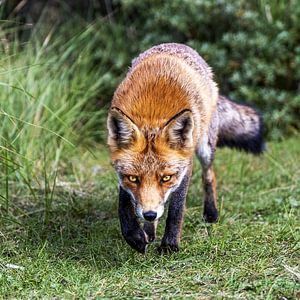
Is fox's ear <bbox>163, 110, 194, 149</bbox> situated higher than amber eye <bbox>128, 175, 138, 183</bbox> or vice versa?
fox's ear <bbox>163, 110, 194, 149</bbox>

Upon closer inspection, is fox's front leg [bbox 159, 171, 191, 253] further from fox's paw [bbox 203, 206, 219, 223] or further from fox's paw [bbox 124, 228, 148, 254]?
fox's paw [bbox 203, 206, 219, 223]

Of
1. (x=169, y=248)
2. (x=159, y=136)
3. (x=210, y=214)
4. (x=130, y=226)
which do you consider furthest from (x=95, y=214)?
(x=159, y=136)

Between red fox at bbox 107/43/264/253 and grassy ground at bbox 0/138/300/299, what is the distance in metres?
0.29

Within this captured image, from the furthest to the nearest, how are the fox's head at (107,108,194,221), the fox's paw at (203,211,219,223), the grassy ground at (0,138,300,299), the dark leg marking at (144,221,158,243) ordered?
1. the fox's paw at (203,211,219,223)
2. the dark leg marking at (144,221,158,243)
3. the fox's head at (107,108,194,221)
4. the grassy ground at (0,138,300,299)

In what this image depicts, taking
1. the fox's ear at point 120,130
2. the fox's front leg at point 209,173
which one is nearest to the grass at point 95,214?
the fox's front leg at point 209,173

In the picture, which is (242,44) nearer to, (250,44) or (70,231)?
(250,44)

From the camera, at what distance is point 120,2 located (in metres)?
10.4

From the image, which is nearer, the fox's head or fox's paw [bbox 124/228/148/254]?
the fox's head

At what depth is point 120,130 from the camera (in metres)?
5.10

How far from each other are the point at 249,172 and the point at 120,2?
12.4ft

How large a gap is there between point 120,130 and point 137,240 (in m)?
0.88

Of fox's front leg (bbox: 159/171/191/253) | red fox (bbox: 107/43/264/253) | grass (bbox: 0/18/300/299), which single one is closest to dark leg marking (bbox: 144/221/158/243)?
red fox (bbox: 107/43/264/253)

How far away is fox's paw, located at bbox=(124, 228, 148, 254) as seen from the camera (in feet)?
17.5

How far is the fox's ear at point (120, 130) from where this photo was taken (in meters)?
5.01
